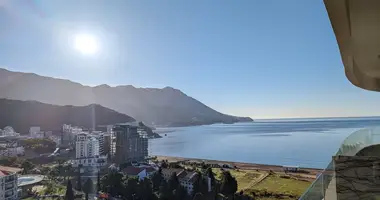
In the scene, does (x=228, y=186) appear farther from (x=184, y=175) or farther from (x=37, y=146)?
(x=37, y=146)

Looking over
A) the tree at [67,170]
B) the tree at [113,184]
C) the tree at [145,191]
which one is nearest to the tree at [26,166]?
the tree at [67,170]

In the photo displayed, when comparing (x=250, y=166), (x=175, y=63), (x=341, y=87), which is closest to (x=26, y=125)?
(x=175, y=63)

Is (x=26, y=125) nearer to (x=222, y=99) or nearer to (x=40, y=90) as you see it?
(x=40, y=90)

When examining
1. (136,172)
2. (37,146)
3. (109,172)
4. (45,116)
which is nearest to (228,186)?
(136,172)

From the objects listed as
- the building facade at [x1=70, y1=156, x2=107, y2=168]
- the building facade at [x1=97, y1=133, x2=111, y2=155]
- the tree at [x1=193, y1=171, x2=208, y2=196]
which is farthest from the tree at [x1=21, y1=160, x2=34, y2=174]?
the tree at [x1=193, y1=171, x2=208, y2=196]

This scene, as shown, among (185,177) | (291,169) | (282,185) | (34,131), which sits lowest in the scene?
(282,185)
